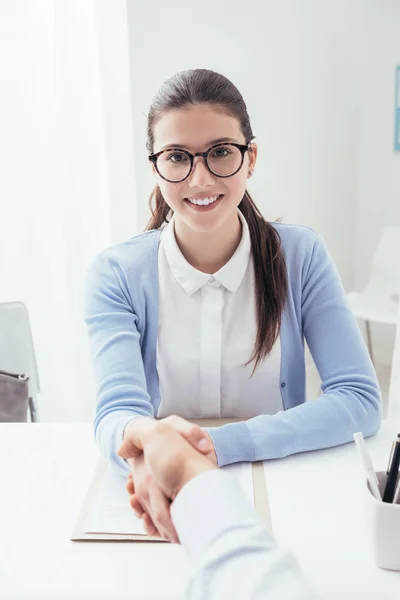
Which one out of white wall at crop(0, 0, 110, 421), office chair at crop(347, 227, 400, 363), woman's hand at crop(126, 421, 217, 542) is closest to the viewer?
woman's hand at crop(126, 421, 217, 542)

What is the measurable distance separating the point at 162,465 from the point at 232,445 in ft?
1.13

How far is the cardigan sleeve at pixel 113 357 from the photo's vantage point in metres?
1.04

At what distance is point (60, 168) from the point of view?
96.9 inches

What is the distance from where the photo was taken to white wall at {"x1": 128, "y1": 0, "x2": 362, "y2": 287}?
110 inches

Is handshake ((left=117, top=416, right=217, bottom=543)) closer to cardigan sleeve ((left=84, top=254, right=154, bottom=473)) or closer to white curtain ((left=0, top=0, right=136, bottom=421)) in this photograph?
cardigan sleeve ((left=84, top=254, right=154, bottom=473))

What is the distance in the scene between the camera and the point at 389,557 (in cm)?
75

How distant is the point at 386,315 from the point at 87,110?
1.59 metres

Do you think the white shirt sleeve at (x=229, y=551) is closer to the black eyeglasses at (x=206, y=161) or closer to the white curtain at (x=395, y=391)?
the black eyeglasses at (x=206, y=161)

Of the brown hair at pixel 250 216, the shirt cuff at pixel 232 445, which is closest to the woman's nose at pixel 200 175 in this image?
the brown hair at pixel 250 216

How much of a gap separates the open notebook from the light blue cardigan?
0.08 ft

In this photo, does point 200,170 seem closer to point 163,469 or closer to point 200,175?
point 200,175

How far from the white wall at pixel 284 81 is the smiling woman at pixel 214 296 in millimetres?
1511

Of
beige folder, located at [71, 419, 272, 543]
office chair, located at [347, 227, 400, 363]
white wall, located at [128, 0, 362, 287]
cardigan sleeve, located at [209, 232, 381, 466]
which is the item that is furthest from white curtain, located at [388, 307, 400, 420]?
white wall, located at [128, 0, 362, 287]
